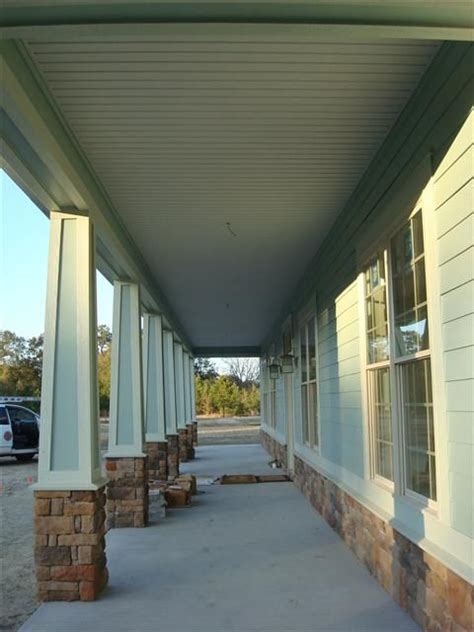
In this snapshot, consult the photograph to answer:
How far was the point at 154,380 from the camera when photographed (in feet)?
33.4

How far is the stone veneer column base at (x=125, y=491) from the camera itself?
7000mm

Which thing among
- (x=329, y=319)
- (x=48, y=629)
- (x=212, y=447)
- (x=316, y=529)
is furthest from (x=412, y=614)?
(x=212, y=447)

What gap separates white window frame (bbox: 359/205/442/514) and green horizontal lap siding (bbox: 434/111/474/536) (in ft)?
0.53

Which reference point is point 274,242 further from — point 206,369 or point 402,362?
point 206,369

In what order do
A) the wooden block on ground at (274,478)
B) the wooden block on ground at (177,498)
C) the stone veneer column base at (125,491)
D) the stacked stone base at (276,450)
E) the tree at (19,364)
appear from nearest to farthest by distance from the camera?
the stone veneer column base at (125,491), the wooden block on ground at (177,498), the wooden block on ground at (274,478), the stacked stone base at (276,450), the tree at (19,364)

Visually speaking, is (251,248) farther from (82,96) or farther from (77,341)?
(82,96)

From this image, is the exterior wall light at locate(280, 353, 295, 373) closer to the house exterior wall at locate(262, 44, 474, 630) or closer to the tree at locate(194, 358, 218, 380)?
the house exterior wall at locate(262, 44, 474, 630)

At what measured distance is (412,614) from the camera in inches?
152

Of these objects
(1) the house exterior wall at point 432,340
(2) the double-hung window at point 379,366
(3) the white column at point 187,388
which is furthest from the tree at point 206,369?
(2) the double-hung window at point 379,366

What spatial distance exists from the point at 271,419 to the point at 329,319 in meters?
9.53

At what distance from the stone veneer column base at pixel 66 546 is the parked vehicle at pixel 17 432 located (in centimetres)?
1276

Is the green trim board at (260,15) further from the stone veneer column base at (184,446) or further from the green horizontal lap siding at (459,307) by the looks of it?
the stone veneer column base at (184,446)

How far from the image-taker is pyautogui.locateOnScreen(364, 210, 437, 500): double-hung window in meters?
3.82

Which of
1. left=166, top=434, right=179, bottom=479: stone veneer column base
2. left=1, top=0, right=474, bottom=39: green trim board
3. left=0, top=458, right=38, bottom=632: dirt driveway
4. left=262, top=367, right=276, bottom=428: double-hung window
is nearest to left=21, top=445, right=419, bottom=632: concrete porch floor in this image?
left=0, top=458, right=38, bottom=632: dirt driveway
